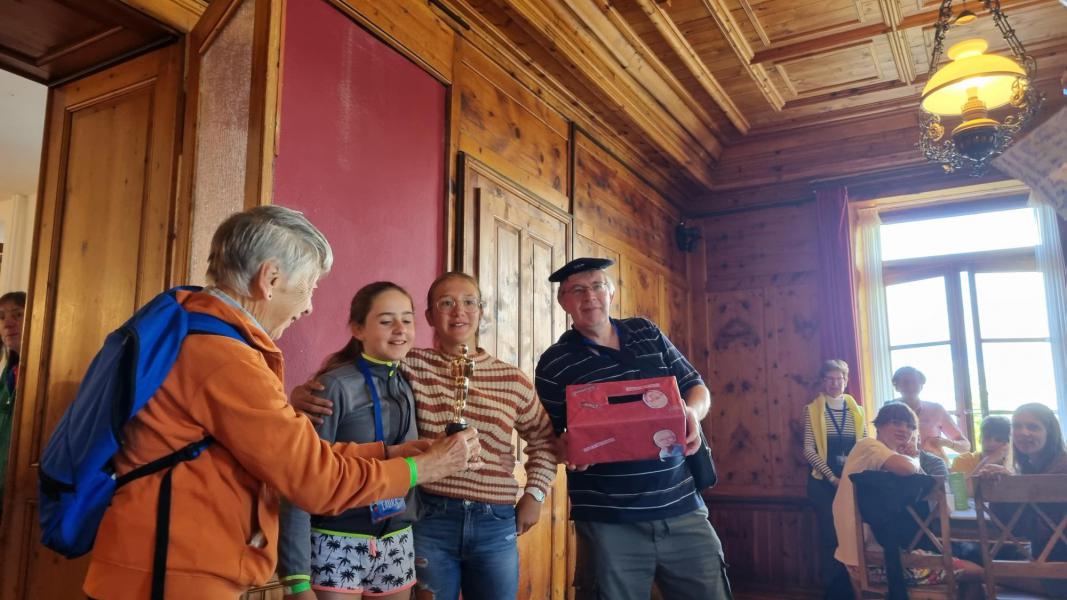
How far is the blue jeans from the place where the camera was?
1.96 metres

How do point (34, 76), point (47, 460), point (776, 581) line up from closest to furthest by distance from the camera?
1. point (47, 460)
2. point (34, 76)
3. point (776, 581)

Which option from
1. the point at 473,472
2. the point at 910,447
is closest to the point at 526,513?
the point at 473,472

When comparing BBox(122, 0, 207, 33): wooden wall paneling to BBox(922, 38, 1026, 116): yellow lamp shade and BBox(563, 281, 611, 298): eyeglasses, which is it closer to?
BBox(563, 281, 611, 298): eyeglasses

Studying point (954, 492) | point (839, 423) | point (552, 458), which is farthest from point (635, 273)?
point (552, 458)

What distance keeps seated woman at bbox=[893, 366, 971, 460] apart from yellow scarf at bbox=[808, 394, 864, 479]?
0.98ft

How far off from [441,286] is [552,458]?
59 centimetres

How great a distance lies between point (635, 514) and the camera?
221cm

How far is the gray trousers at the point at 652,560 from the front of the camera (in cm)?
221

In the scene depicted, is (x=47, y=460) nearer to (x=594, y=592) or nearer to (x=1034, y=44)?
(x=594, y=592)

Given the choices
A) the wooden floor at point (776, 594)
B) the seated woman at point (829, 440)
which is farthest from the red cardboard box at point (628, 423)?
the wooden floor at point (776, 594)

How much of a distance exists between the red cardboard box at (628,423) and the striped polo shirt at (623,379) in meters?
0.15

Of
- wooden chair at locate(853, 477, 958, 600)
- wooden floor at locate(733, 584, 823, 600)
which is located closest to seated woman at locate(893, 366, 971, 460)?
wooden floor at locate(733, 584, 823, 600)

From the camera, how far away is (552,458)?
227cm

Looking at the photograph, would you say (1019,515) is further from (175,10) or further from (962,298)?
(175,10)
